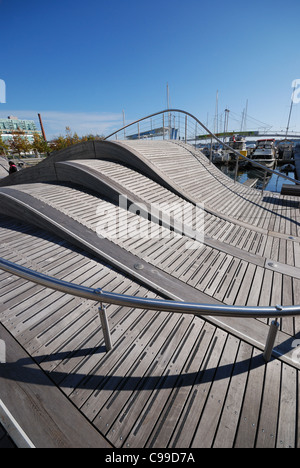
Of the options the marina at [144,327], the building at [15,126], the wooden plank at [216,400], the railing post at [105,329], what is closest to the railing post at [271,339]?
the marina at [144,327]

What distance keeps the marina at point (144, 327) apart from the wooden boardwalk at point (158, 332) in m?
0.02

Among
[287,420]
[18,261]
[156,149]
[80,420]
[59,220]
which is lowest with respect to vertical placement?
[287,420]

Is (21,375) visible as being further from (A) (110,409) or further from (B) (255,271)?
(B) (255,271)

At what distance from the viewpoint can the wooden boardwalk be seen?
2189 mm

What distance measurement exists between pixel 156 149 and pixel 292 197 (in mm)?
6947

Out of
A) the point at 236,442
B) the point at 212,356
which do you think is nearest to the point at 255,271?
the point at 212,356

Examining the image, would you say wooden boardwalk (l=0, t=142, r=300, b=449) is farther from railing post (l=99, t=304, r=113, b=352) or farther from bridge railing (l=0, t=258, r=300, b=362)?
bridge railing (l=0, t=258, r=300, b=362)

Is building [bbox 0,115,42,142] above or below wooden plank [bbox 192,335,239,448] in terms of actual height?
above

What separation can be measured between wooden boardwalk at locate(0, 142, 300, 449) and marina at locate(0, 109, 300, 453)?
0.05ft

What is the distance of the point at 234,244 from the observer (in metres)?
5.77

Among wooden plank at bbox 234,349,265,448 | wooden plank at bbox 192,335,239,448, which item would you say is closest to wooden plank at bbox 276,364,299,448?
wooden plank at bbox 234,349,265,448

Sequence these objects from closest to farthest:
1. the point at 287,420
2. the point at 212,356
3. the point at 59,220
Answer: the point at 287,420 < the point at 212,356 < the point at 59,220

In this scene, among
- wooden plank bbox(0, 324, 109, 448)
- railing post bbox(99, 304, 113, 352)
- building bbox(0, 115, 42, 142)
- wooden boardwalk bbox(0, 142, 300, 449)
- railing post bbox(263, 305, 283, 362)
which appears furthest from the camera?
building bbox(0, 115, 42, 142)
